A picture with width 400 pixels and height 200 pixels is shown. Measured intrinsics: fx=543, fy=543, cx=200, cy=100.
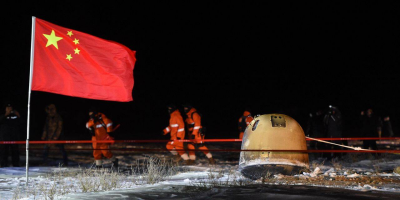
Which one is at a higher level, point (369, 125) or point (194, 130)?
point (369, 125)

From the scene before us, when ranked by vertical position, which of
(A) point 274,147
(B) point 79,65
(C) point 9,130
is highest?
(B) point 79,65

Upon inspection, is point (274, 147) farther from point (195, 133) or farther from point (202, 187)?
point (195, 133)

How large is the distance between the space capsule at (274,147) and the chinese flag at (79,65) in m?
2.58

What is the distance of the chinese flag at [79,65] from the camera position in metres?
9.44

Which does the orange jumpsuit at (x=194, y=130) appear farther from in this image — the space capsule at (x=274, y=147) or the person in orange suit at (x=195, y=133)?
the space capsule at (x=274, y=147)

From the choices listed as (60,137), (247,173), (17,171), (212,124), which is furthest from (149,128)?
(247,173)

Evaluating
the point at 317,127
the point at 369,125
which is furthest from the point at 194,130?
the point at 369,125

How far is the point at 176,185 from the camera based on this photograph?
931 centimetres

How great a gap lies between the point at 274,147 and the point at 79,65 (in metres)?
3.88

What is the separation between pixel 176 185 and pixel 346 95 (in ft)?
175

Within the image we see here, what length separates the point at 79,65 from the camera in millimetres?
9820

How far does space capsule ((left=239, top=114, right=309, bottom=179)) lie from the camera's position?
33.2ft

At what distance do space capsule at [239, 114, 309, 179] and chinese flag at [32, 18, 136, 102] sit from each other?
2.58 meters

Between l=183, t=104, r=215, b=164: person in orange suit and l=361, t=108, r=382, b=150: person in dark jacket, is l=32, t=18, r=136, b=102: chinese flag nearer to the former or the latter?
l=183, t=104, r=215, b=164: person in orange suit
